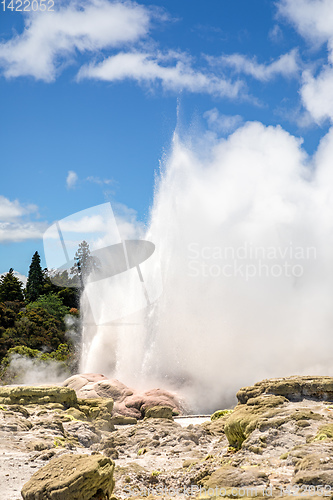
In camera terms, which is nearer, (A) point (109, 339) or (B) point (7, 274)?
(A) point (109, 339)

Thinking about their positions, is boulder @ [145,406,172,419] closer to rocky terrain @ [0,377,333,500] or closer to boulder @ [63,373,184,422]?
boulder @ [63,373,184,422]

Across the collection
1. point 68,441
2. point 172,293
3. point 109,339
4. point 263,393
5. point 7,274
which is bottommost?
point 68,441

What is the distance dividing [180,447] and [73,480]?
5.03 metres

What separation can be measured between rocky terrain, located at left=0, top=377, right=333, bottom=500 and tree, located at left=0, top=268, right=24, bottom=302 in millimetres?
32554

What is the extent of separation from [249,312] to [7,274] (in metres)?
29.9

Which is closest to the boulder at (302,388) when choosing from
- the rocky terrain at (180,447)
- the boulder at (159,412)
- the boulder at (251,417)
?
the rocky terrain at (180,447)

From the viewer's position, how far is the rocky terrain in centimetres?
614

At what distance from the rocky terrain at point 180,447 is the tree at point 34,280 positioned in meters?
36.3

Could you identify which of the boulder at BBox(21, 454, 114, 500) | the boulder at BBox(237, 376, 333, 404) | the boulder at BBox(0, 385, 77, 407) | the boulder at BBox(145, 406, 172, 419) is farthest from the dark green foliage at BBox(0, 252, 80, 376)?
the boulder at BBox(21, 454, 114, 500)

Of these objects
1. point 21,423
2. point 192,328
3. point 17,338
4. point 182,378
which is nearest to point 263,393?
point 21,423

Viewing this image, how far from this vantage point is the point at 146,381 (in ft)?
73.0

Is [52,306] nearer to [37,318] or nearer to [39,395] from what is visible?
[37,318]

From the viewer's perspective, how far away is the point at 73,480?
5977 mm

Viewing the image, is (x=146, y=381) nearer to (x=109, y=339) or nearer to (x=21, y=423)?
(x=109, y=339)
